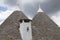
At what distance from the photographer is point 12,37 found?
3856 cm

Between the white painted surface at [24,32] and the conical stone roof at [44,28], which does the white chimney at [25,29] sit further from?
the conical stone roof at [44,28]

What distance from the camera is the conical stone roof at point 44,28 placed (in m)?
40.6

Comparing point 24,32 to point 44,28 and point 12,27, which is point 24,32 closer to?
point 12,27

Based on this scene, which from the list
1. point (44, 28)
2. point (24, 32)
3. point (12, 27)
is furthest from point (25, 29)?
point (44, 28)

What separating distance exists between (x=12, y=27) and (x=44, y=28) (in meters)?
4.50

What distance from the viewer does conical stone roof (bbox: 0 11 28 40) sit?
3897cm

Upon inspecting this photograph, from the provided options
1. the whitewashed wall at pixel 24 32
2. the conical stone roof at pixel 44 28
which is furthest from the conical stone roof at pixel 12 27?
the conical stone roof at pixel 44 28

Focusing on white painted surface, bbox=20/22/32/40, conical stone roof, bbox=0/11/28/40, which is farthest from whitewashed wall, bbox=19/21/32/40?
conical stone roof, bbox=0/11/28/40

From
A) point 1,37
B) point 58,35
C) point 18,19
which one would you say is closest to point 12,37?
point 1,37

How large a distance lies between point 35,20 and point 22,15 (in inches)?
79.3

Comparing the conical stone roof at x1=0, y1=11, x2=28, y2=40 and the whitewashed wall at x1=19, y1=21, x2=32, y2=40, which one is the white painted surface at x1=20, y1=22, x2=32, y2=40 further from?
the conical stone roof at x1=0, y1=11, x2=28, y2=40

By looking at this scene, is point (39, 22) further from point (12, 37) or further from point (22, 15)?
point (12, 37)

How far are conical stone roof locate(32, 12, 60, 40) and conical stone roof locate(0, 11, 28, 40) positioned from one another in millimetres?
2033

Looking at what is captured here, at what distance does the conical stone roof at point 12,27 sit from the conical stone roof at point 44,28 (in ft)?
6.67
